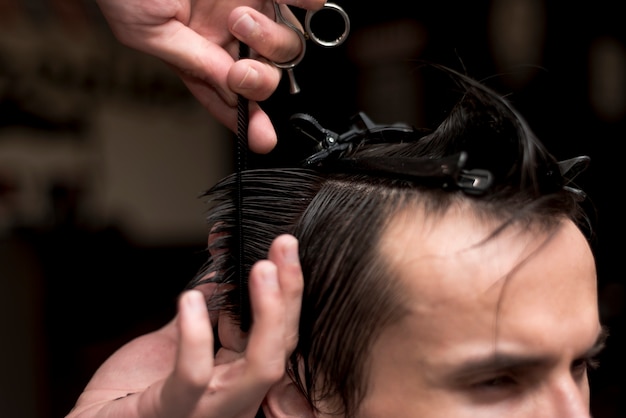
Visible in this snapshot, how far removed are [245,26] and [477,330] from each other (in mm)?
483

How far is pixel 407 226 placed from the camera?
99 cm

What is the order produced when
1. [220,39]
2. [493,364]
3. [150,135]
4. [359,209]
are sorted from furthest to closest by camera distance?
[150,135]
[220,39]
[359,209]
[493,364]

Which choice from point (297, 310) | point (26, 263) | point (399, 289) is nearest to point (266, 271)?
point (297, 310)

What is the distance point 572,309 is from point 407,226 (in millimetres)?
222

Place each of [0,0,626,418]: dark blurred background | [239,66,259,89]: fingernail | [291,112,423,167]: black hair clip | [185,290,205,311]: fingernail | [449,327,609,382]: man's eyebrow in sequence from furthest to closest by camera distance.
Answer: [0,0,626,418]: dark blurred background, [291,112,423,167]: black hair clip, [239,66,259,89]: fingernail, [449,327,609,382]: man's eyebrow, [185,290,205,311]: fingernail

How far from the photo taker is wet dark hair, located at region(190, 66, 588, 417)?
1.00m

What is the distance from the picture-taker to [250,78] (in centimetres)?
105

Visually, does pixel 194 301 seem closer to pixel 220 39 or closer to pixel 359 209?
pixel 359 209

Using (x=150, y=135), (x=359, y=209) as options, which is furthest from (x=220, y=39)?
(x=150, y=135)

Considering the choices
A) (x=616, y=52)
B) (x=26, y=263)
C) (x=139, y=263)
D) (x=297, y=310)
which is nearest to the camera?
(x=297, y=310)

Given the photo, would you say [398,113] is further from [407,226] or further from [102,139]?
[407,226]

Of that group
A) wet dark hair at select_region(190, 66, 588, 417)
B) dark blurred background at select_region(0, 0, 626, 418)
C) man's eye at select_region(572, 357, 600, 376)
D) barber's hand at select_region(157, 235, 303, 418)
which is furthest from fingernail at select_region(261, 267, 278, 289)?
dark blurred background at select_region(0, 0, 626, 418)

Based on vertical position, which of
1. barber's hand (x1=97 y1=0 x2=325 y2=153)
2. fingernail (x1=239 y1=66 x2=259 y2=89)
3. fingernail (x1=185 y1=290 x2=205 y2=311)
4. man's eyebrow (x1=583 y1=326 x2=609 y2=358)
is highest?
barber's hand (x1=97 y1=0 x2=325 y2=153)

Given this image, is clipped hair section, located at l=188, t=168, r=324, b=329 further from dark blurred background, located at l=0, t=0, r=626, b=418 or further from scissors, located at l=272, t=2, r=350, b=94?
dark blurred background, located at l=0, t=0, r=626, b=418
